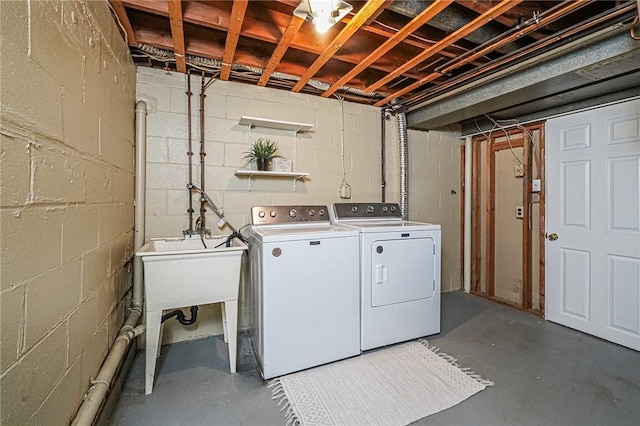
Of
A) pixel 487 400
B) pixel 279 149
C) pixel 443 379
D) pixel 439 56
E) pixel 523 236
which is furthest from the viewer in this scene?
pixel 523 236

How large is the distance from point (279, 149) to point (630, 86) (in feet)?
9.75

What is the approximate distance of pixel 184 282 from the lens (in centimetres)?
181

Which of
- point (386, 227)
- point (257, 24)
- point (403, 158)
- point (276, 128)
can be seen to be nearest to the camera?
point (257, 24)

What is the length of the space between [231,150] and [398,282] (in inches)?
75.2

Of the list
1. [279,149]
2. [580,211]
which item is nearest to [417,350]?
[580,211]

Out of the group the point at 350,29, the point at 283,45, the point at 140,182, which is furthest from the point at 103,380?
the point at 350,29

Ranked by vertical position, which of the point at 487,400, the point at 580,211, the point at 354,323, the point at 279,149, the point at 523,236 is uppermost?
the point at 279,149

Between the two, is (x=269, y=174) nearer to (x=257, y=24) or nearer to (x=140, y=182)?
(x=140, y=182)

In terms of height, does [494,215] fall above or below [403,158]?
below

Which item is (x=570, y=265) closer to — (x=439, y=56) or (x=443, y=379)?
(x=443, y=379)

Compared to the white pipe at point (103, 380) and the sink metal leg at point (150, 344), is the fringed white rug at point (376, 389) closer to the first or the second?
the sink metal leg at point (150, 344)

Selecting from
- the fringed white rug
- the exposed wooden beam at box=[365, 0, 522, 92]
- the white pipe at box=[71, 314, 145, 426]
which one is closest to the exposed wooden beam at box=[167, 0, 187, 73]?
the exposed wooden beam at box=[365, 0, 522, 92]

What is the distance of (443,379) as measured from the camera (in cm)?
192

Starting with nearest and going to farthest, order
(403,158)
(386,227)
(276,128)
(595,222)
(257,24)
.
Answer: (257,24) → (386,227) → (595,222) → (276,128) → (403,158)
